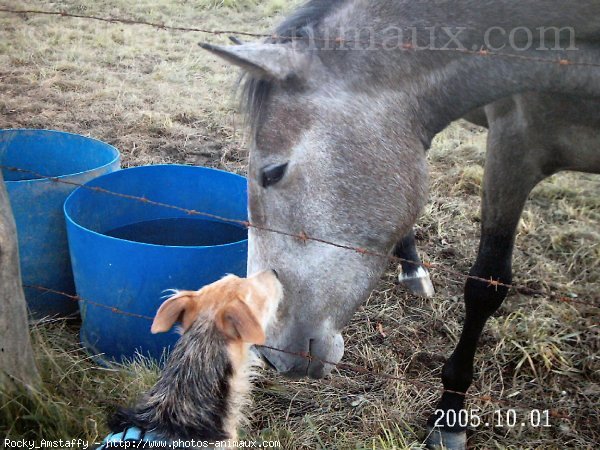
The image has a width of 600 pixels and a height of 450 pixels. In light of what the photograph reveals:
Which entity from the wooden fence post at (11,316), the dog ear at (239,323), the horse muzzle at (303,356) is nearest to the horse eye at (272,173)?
the dog ear at (239,323)

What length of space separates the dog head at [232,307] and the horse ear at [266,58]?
691mm

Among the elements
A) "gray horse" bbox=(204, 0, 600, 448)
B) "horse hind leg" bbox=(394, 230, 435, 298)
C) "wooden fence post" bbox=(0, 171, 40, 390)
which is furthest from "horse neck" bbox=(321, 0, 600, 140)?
"horse hind leg" bbox=(394, 230, 435, 298)

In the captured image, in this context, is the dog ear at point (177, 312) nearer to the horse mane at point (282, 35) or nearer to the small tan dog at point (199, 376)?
the small tan dog at point (199, 376)

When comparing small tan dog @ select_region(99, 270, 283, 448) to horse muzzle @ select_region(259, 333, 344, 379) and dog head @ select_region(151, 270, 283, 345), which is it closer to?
dog head @ select_region(151, 270, 283, 345)

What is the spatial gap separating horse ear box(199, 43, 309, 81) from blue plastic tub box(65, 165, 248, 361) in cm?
102

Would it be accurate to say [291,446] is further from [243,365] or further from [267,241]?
[267,241]

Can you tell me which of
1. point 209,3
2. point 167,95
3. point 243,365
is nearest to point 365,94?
point 243,365

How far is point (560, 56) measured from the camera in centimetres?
204

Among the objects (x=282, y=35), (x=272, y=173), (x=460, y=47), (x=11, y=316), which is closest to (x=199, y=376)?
(x=272, y=173)

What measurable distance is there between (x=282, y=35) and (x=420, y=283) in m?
2.19

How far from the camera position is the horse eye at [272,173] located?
1.94 meters

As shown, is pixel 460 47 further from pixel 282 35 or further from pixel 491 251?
pixel 491 251

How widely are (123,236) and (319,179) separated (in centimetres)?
191

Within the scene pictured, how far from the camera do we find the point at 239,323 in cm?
169
